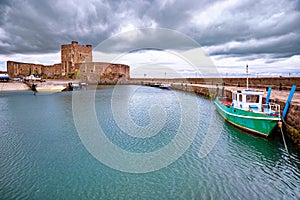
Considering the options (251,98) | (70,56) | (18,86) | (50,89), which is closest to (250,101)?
(251,98)

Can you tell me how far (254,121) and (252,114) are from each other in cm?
44

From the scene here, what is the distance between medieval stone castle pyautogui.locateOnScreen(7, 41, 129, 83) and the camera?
73188mm

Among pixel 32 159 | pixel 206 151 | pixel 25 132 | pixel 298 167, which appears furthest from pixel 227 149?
pixel 25 132

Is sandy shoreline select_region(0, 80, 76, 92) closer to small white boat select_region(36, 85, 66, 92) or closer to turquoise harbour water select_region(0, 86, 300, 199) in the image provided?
small white boat select_region(36, 85, 66, 92)

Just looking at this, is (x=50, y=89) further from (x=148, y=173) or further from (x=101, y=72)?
(x=148, y=173)

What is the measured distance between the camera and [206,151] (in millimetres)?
8977

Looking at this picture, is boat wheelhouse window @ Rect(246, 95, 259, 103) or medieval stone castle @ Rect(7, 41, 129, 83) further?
medieval stone castle @ Rect(7, 41, 129, 83)

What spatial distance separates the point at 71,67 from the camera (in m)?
74.6

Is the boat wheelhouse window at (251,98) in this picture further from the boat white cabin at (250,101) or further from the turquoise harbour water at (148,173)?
the turquoise harbour water at (148,173)

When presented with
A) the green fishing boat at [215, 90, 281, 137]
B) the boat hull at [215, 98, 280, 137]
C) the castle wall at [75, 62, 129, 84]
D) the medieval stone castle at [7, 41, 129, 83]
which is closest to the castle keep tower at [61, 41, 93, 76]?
the medieval stone castle at [7, 41, 129, 83]

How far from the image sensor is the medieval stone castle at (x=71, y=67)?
73188 millimetres

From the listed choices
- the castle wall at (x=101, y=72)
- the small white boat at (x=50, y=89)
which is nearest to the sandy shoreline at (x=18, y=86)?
the small white boat at (x=50, y=89)

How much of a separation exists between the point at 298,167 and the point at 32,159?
10.9 metres

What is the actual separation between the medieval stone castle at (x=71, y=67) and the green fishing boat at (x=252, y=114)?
6814 cm
